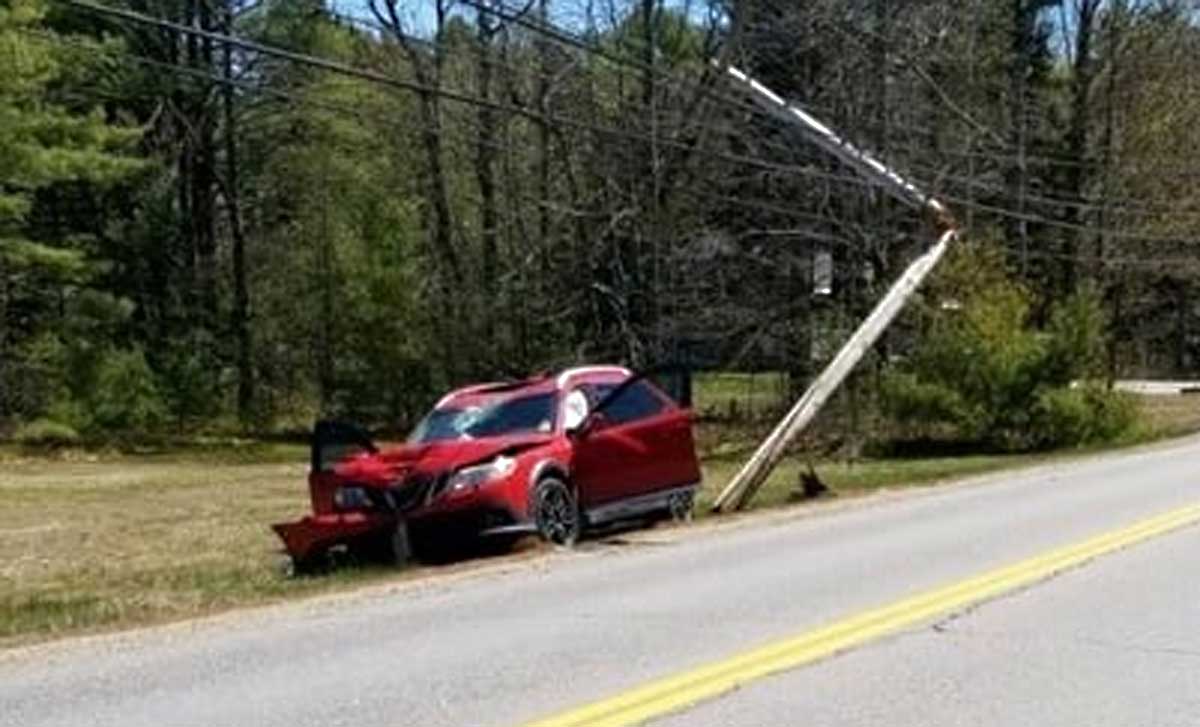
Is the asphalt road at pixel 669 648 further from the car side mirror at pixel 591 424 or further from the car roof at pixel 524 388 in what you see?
the car roof at pixel 524 388

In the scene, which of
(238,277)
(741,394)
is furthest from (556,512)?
(238,277)

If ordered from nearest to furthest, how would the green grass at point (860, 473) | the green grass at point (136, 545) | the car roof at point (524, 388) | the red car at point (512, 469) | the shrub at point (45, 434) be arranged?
the green grass at point (136, 545) < the red car at point (512, 469) < the car roof at point (524, 388) < the green grass at point (860, 473) < the shrub at point (45, 434)

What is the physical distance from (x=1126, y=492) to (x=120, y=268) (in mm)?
39416

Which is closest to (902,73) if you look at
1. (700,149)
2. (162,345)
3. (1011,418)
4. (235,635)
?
(700,149)

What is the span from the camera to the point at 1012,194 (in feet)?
175

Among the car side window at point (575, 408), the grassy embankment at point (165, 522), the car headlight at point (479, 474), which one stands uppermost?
the car side window at point (575, 408)

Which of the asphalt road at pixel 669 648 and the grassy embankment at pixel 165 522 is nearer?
the asphalt road at pixel 669 648

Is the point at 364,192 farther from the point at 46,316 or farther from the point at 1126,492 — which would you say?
the point at 1126,492

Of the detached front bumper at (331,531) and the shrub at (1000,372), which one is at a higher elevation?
the shrub at (1000,372)

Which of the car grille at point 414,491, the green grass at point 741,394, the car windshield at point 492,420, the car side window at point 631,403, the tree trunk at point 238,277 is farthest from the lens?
the tree trunk at point 238,277

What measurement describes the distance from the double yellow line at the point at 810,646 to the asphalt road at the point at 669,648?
0.51 ft

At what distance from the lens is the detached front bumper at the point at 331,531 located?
17094mm

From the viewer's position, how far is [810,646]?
35.1 feet

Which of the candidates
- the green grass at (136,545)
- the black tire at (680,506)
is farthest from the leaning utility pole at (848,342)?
the green grass at (136,545)
